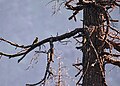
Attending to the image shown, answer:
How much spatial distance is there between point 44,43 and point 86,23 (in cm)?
81

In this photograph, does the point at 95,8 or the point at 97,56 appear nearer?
the point at 97,56

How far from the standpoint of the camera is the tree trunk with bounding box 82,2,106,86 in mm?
5922

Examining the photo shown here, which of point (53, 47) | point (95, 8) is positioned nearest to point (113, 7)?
point (95, 8)

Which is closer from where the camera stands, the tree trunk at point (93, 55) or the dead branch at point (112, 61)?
the tree trunk at point (93, 55)

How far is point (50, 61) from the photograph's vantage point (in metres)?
Result: 6.05

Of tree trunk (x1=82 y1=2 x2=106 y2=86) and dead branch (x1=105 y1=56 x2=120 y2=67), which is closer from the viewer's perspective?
tree trunk (x1=82 y1=2 x2=106 y2=86)

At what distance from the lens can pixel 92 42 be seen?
618 cm

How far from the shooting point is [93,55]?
20.0 feet

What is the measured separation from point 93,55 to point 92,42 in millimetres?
238

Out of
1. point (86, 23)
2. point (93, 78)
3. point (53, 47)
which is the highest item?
point (86, 23)

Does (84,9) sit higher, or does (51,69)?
(84,9)

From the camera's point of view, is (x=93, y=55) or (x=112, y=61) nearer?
(x=93, y=55)

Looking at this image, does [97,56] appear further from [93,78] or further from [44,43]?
[44,43]

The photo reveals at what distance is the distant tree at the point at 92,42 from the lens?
5945 millimetres
